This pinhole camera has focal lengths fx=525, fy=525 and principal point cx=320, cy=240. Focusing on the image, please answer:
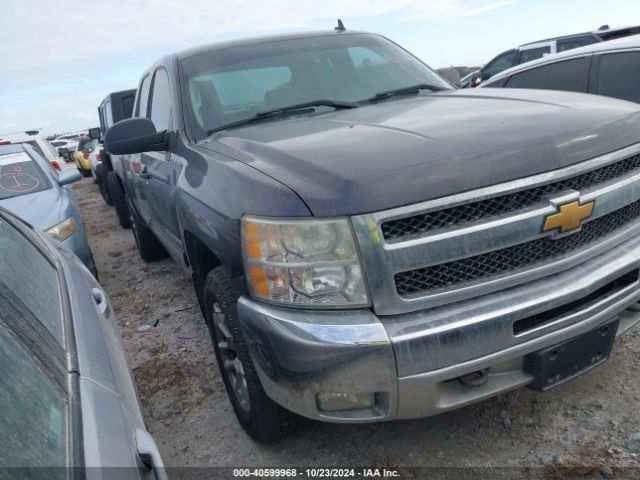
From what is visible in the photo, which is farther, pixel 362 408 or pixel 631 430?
pixel 631 430

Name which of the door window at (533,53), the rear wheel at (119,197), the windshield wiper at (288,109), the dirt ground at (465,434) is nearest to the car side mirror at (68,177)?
the rear wheel at (119,197)

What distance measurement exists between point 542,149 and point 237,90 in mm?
1843

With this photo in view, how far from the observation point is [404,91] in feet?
10.6

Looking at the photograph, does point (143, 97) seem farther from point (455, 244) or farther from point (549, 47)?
point (549, 47)

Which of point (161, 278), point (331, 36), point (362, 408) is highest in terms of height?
point (331, 36)

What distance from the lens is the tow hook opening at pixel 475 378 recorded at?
74.5 inches

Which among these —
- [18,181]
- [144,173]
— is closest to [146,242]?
[18,181]

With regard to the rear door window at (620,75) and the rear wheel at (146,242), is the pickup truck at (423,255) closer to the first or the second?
the rear door window at (620,75)

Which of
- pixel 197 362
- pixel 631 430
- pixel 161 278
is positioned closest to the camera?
pixel 631 430

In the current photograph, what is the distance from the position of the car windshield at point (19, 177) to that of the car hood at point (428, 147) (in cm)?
326

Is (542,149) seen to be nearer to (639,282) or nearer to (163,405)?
(639,282)

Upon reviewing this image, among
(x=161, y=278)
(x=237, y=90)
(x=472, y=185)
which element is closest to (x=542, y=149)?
(x=472, y=185)

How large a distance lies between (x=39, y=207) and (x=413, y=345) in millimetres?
4142

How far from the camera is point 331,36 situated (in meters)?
3.62
